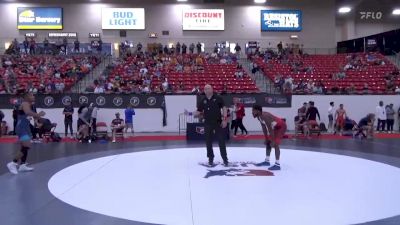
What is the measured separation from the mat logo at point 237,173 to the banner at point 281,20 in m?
25.2

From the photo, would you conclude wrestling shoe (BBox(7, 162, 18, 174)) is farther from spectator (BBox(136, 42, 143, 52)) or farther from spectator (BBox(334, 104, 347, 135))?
spectator (BBox(136, 42, 143, 52))

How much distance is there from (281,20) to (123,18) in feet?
38.5

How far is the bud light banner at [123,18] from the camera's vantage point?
3055 centimetres

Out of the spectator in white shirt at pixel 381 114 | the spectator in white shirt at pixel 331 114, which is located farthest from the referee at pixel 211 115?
the spectator in white shirt at pixel 381 114

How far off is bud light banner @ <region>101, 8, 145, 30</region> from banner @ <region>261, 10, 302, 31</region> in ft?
30.1

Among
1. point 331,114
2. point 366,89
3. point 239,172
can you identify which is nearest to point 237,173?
point 239,172

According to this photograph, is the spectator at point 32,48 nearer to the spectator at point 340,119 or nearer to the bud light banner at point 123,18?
the bud light banner at point 123,18

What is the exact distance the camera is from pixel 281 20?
103 ft

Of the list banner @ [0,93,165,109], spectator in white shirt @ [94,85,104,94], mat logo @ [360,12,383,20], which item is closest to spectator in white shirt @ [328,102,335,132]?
banner @ [0,93,165,109]

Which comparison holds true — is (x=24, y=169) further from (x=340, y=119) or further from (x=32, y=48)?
(x=32, y=48)

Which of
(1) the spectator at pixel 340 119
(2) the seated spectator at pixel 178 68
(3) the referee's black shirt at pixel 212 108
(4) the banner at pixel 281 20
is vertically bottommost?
(1) the spectator at pixel 340 119

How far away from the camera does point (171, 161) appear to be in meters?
9.01

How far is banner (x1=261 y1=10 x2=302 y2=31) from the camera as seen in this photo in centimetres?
3131

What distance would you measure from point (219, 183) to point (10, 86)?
16.5 m
